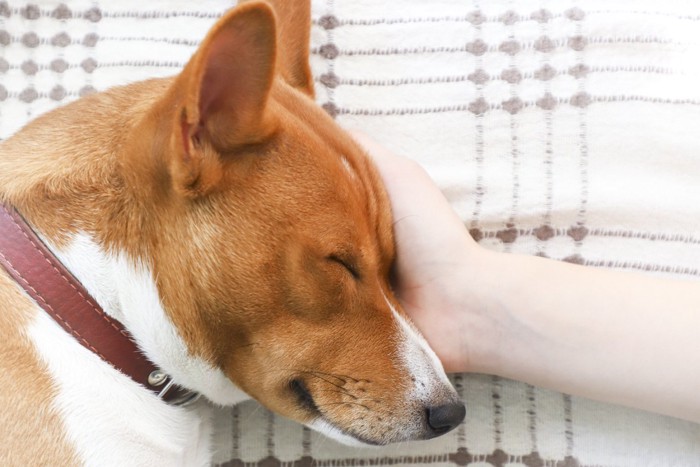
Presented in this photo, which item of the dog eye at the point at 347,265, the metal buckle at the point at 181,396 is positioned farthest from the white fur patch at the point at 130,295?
the dog eye at the point at 347,265

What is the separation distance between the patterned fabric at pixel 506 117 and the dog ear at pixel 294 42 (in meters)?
0.36

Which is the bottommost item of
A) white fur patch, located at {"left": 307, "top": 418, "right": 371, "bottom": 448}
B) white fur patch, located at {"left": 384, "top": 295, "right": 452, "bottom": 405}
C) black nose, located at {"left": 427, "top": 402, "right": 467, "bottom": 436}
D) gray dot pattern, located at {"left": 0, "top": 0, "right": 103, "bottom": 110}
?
white fur patch, located at {"left": 307, "top": 418, "right": 371, "bottom": 448}

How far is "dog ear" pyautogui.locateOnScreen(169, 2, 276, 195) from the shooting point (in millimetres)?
1333

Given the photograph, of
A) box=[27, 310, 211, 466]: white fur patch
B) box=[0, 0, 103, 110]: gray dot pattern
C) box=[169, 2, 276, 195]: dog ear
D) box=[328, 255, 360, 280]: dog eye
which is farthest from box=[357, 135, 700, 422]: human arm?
box=[0, 0, 103, 110]: gray dot pattern

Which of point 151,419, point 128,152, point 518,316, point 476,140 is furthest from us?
point 476,140

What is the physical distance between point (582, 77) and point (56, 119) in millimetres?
1536

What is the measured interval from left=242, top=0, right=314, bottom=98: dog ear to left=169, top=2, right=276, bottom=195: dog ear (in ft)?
1.31

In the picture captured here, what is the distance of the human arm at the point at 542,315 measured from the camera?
1.83 metres

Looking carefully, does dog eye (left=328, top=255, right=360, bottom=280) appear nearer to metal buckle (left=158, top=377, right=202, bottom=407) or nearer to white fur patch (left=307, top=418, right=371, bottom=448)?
white fur patch (left=307, top=418, right=371, bottom=448)

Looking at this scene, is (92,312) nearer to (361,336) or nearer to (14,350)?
(14,350)

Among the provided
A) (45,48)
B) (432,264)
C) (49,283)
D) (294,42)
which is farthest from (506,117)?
(45,48)

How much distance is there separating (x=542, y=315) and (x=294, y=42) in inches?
38.1

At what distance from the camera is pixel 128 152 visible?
1554 mm

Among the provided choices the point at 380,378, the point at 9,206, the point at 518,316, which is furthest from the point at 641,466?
the point at 9,206
